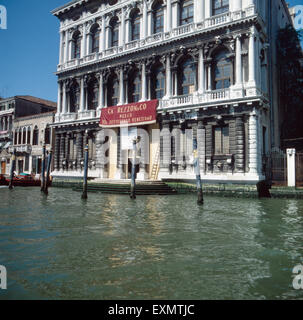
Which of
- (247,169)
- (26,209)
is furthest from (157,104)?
(26,209)

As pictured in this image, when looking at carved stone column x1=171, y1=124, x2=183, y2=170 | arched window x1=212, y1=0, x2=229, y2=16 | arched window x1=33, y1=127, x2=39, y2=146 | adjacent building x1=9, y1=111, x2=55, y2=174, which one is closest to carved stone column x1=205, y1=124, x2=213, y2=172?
carved stone column x1=171, y1=124, x2=183, y2=170

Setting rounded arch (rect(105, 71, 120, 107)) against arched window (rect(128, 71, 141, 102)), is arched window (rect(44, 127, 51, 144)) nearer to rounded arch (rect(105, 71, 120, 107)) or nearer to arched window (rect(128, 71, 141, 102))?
rounded arch (rect(105, 71, 120, 107))

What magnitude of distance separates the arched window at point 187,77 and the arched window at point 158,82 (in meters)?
1.32

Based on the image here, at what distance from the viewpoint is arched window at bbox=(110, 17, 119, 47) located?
2328 cm

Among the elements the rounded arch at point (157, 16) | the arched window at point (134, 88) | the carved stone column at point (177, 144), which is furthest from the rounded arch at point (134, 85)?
the carved stone column at point (177, 144)

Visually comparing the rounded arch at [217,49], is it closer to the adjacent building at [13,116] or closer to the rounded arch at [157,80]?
the rounded arch at [157,80]

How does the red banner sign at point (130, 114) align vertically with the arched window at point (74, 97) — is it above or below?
below

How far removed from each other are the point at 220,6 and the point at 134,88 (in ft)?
25.5

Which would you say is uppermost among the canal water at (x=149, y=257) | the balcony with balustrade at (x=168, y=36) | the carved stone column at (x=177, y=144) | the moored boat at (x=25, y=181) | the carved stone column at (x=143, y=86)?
the balcony with balustrade at (x=168, y=36)

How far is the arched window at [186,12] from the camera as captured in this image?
1948cm

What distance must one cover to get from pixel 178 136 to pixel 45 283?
15.8 meters

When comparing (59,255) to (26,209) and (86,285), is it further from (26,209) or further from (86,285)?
(26,209)

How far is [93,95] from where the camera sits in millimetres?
24422

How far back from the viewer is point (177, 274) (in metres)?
4.04
